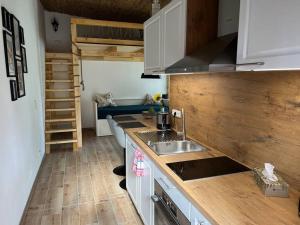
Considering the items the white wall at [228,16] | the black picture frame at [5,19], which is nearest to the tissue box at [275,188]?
the white wall at [228,16]

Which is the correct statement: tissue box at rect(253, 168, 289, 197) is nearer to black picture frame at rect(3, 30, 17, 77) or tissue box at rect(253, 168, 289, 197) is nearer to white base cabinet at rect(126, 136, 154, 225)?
white base cabinet at rect(126, 136, 154, 225)

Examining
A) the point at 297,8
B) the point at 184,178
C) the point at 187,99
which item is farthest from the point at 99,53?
the point at 297,8

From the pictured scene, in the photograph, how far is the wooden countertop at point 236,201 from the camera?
39.8 inches

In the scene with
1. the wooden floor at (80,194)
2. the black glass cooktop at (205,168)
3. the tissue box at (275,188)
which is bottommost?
the wooden floor at (80,194)

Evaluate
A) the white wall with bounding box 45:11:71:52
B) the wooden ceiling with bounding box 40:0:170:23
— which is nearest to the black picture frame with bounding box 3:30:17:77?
the wooden ceiling with bounding box 40:0:170:23

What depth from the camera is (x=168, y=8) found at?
204 cm

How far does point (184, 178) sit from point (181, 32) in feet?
3.75

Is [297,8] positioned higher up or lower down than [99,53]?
lower down

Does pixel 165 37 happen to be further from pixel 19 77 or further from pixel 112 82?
pixel 112 82

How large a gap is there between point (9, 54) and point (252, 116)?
223 centimetres

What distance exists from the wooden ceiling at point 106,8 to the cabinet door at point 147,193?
130 inches

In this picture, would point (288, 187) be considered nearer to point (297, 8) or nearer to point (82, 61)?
point (297, 8)

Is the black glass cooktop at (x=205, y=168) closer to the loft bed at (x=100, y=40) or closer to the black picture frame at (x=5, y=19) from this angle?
the black picture frame at (x=5, y=19)

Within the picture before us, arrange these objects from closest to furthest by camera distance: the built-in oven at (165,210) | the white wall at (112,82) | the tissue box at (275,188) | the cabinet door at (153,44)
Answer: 1. the tissue box at (275,188)
2. the built-in oven at (165,210)
3. the cabinet door at (153,44)
4. the white wall at (112,82)
